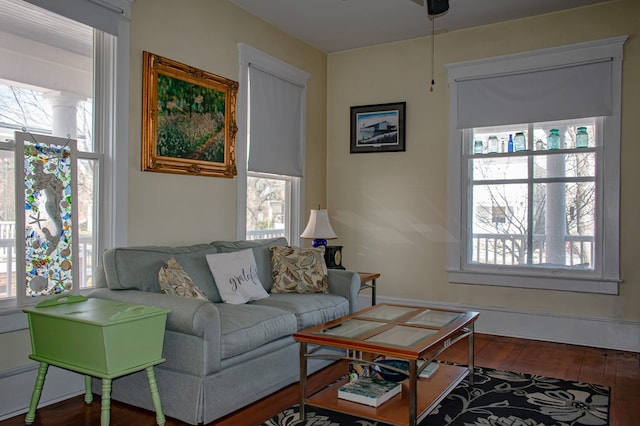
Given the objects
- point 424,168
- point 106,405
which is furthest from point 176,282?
point 424,168

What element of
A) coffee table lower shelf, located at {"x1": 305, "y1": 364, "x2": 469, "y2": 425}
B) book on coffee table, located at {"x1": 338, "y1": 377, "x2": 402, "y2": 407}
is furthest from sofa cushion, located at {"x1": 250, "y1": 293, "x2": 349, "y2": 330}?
book on coffee table, located at {"x1": 338, "y1": 377, "x2": 402, "y2": 407}

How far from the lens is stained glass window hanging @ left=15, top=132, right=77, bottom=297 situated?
2.80 metres

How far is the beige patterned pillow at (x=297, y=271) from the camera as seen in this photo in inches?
153

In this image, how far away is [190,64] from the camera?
12.7ft

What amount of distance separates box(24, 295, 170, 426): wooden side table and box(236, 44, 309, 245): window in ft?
6.22

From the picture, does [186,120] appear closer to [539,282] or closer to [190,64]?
[190,64]

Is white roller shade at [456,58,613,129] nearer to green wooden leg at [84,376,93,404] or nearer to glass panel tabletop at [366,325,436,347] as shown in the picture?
glass panel tabletop at [366,325,436,347]

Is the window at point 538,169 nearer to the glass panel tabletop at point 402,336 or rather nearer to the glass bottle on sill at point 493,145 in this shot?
the glass bottle on sill at point 493,145

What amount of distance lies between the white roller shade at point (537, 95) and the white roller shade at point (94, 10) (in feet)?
10.0

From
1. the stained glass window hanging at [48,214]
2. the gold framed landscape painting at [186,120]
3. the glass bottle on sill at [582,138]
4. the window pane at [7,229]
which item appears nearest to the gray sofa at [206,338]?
the stained glass window hanging at [48,214]

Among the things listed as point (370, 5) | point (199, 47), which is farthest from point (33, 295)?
point (370, 5)

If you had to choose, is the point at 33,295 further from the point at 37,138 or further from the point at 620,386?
the point at 620,386

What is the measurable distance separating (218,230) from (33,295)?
5.14 feet

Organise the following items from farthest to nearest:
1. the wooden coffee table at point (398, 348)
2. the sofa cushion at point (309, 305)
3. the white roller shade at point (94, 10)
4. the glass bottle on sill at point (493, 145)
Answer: the glass bottle on sill at point (493, 145) → the sofa cushion at point (309, 305) → the white roller shade at point (94, 10) → the wooden coffee table at point (398, 348)
